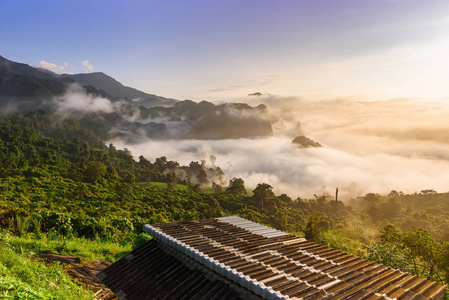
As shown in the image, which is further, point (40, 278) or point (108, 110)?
point (108, 110)

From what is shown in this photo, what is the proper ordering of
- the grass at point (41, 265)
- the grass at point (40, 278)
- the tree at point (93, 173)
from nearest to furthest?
the grass at point (41, 265)
the grass at point (40, 278)
the tree at point (93, 173)

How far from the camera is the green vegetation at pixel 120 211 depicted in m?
12.1

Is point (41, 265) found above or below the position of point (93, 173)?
above

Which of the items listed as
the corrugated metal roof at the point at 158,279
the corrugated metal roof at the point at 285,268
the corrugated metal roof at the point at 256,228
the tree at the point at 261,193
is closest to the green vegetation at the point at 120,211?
the tree at the point at 261,193

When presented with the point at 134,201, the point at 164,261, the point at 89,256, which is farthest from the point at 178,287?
the point at 134,201

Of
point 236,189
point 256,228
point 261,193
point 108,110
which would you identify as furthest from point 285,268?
point 108,110

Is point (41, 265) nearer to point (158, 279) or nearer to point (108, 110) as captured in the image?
point (158, 279)

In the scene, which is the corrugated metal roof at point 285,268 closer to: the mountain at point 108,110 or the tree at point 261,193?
the tree at point 261,193

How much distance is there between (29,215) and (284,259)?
53.8 feet

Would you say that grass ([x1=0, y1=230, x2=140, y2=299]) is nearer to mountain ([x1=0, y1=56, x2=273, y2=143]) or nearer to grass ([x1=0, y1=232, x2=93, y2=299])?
grass ([x1=0, y1=232, x2=93, y2=299])

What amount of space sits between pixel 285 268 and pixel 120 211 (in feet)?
107

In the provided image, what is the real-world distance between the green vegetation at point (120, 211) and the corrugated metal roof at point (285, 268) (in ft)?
11.3

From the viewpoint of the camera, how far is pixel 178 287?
641 centimetres

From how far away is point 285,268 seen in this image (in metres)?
6.07
